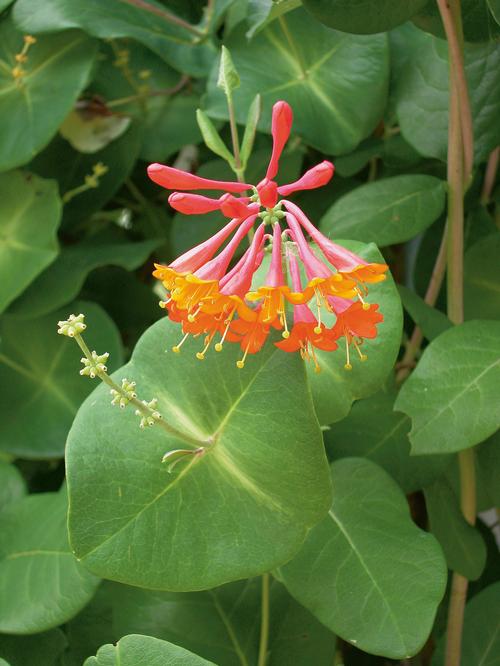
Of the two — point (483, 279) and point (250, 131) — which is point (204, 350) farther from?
point (483, 279)

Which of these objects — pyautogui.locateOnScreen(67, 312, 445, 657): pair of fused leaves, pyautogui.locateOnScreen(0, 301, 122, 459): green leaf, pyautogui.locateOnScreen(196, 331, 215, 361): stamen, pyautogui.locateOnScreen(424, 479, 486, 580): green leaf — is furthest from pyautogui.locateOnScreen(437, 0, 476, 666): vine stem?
pyautogui.locateOnScreen(0, 301, 122, 459): green leaf

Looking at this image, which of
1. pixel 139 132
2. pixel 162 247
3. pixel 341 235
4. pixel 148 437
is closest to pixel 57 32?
pixel 139 132

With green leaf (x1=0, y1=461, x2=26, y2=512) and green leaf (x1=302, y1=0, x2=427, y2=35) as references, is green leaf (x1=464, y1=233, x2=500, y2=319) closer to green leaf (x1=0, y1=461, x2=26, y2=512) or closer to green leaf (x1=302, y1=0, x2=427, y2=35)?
green leaf (x1=302, y1=0, x2=427, y2=35)

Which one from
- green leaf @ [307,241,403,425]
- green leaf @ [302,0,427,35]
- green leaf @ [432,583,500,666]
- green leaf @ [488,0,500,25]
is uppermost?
green leaf @ [302,0,427,35]

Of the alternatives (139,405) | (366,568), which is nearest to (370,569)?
(366,568)

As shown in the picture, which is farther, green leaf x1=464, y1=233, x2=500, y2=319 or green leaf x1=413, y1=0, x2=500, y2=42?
green leaf x1=464, y1=233, x2=500, y2=319

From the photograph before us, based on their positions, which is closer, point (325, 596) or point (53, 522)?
point (325, 596)

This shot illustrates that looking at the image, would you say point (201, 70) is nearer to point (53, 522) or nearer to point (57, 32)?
point (57, 32)
